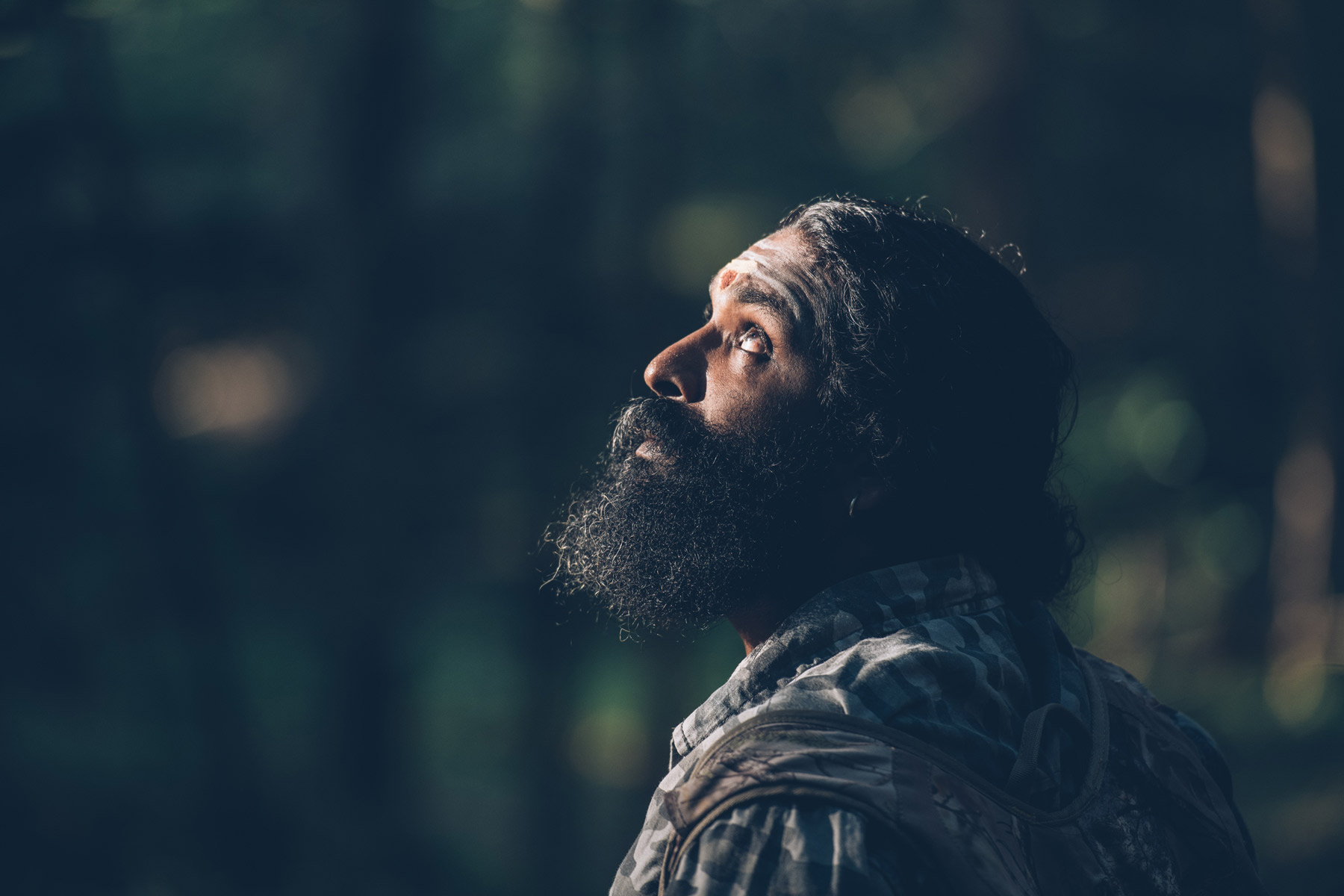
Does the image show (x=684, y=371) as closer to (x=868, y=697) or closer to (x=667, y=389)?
(x=667, y=389)

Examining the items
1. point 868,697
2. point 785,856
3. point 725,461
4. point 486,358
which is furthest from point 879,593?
point 486,358

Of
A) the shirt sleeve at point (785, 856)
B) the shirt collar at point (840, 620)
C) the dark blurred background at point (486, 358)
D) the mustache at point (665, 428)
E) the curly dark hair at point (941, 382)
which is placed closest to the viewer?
the shirt sleeve at point (785, 856)

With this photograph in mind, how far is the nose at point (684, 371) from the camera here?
2127 mm

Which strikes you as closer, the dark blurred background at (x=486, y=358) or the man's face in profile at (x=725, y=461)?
the man's face in profile at (x=725, y=461)

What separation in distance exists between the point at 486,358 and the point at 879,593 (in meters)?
15.3

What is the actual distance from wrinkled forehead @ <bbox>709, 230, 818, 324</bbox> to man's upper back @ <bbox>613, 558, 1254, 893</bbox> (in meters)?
0.65

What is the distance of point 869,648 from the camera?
5.14 ft

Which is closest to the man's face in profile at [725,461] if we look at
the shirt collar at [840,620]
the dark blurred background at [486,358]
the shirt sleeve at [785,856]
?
the shirt collar at [840,620]

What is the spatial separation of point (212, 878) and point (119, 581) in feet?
5.00

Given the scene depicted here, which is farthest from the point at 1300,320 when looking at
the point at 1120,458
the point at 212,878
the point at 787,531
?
the point at 212,878

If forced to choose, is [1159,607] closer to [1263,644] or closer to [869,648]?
[1263,644]

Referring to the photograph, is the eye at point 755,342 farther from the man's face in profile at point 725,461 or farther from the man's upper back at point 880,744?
the man's upper back at point 880,744

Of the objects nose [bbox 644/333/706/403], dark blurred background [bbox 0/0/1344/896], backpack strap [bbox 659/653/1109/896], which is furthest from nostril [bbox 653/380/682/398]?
dark blurred background [bbox 0/0/1344/896]

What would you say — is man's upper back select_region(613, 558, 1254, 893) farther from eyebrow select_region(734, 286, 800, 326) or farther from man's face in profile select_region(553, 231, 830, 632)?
eyebrow select_region(734, 286, 800, 326)
